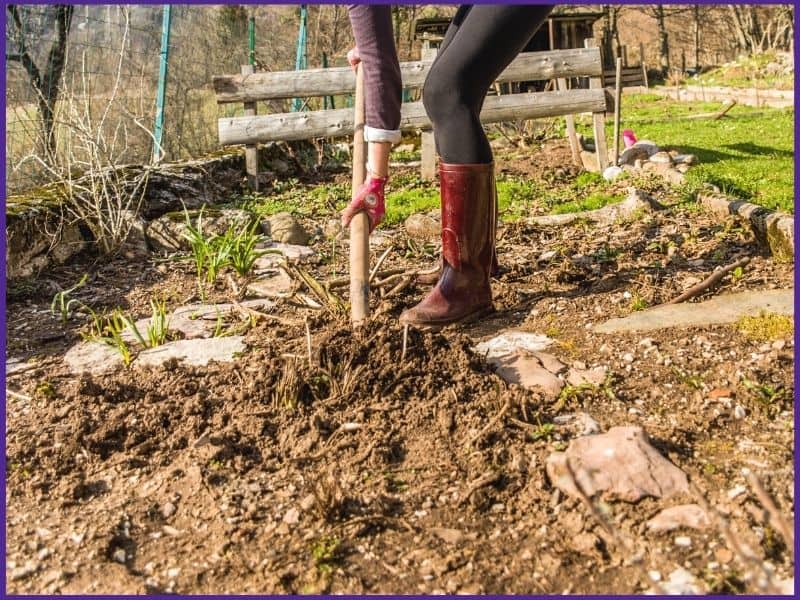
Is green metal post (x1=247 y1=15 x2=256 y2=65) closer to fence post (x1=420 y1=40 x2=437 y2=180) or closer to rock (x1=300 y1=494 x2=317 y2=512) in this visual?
fence post (x1=420 y1=40 x2=437 y2=180)

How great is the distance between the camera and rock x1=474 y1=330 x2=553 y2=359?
116 inches

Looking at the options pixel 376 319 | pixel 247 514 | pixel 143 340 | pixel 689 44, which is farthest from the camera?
pixel 689 44

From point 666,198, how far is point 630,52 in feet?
102

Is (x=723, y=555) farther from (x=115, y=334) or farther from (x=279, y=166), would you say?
(x=279, y=166)

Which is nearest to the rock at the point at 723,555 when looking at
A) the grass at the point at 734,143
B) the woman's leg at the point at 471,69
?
the woman's leg at the point at 471,69

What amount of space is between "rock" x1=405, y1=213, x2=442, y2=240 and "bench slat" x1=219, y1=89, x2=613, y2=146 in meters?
2.51

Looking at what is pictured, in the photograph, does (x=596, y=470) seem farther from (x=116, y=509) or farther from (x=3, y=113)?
(x=3, y=113)

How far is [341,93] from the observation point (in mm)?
7824

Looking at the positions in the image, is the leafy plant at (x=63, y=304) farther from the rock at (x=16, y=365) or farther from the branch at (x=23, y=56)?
the branch at (x=23, y=56)

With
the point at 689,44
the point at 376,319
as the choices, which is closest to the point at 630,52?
the point at 689,44

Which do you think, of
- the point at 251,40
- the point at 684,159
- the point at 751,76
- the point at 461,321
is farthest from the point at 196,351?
the point at 751,76

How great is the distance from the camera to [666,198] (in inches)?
233

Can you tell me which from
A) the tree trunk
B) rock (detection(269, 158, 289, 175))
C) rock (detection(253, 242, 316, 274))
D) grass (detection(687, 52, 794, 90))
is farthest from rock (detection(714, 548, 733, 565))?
grass (detection(687, 52, 794, 90))

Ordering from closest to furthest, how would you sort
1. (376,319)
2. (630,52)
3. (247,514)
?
(247,514), (376,319), (630,52)
